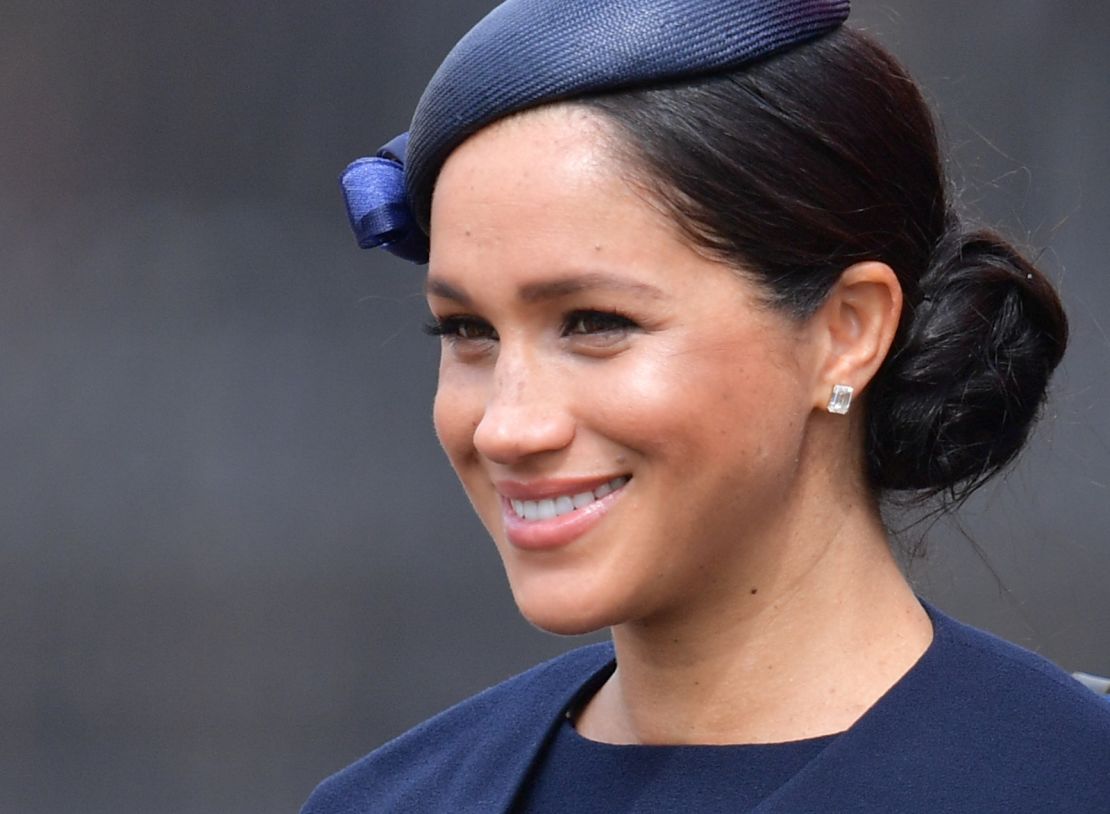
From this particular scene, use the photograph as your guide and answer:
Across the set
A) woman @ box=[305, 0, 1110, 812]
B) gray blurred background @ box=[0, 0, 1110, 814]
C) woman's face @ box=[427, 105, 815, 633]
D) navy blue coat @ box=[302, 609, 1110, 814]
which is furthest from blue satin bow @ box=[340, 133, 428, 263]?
gray blurred background @ box=[0, 0, 1110, 814]

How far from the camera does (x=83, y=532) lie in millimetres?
4148

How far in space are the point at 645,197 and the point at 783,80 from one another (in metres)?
0.19

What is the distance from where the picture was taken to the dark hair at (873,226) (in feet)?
5.61

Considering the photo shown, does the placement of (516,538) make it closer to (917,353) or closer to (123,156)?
(917,353)

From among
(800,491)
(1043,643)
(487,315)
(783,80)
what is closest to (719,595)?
(800,491)

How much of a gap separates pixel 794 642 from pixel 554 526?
277mm

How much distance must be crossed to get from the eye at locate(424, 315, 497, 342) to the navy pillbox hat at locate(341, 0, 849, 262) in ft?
0.54

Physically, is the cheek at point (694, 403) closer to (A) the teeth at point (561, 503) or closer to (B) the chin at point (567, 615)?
(A) the teeth at point (561, 503)

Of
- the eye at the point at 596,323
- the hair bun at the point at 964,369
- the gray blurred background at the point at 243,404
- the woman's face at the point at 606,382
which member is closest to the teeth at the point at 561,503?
the woman's face at the point at 606,382

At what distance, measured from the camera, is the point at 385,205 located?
6.54 ft

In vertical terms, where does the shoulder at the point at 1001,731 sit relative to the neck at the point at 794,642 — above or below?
below

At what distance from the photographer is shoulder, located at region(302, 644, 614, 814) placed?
80.4 inches

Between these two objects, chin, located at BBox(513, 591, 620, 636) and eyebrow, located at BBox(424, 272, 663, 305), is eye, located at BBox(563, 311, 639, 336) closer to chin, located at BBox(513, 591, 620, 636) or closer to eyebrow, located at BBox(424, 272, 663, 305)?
eyebrow, located at BBox(424, 272, 663, 305)

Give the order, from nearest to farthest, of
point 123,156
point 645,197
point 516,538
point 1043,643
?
point 645,197
point 516,538
point 1043,643
point 123,156
